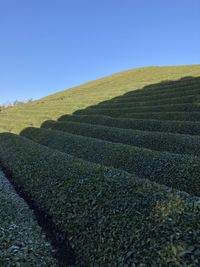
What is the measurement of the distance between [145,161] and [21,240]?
6.94 m

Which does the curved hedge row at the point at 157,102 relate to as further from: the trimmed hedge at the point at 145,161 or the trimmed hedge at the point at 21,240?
the trimmed hedge at the point at 21,240

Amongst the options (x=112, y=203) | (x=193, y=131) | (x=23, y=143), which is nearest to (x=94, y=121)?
(x=23, y=143)

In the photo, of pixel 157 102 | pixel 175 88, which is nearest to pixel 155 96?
pixel 175 88

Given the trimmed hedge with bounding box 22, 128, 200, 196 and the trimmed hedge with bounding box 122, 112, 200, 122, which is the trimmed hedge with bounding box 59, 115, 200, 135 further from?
the trimmed hedge with bounding box 22, 128, 200, 196

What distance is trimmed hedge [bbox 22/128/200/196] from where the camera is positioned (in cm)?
1316

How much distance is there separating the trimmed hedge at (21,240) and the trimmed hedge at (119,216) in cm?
A: 78

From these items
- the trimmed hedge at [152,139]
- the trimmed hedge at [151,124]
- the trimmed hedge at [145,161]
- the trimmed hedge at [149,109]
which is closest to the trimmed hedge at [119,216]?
the trimmed hedge at [145,161]

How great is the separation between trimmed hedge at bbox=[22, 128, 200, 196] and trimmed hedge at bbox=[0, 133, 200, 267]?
2.34m

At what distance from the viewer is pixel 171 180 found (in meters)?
13.7

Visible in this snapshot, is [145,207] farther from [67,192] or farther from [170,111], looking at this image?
[170,111]

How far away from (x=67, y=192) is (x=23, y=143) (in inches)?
493

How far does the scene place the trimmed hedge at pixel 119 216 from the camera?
7.70 m

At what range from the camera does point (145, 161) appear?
15.7 m

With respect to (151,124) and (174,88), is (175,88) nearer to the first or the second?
(174,88)
